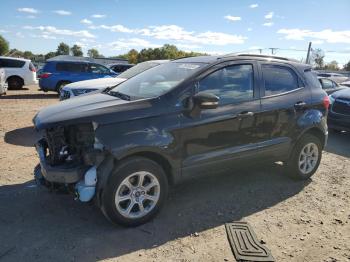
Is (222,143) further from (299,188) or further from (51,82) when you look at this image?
(51,82)

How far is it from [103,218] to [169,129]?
1.29m

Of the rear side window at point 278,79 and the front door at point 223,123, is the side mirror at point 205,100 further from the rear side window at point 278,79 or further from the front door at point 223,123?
the rear side window at point 278,79

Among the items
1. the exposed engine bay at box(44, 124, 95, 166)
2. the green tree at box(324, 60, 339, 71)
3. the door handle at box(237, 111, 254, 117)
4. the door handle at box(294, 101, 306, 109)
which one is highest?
the door handle at box(294, 101, 306, 109)

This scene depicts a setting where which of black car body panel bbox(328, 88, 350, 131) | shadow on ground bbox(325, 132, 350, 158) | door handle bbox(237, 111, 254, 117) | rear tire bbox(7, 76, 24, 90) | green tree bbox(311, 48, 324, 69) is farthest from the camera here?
green tree bbox(311, 48, 324, 69)

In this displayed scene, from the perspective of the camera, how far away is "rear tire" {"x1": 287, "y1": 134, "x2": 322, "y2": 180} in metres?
5.60

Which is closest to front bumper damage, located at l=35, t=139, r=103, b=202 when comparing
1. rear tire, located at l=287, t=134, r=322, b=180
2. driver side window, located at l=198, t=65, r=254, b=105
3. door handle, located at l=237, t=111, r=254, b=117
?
driver side window, located at l=198, t=65, r=254, b=105

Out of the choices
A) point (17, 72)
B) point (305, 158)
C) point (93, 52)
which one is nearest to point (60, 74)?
point (17, 72)

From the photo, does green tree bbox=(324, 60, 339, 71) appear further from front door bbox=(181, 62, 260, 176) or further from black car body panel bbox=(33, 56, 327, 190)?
front door bbox=(181, 62, 260, 176)

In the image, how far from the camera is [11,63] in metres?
18.7

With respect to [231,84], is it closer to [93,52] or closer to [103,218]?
[103,218]

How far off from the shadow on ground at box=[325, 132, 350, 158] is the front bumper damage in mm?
5860

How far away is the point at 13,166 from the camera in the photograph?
595 centimetres

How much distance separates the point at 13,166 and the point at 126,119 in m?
2.95

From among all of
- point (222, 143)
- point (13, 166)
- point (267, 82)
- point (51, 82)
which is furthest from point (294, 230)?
point (51, 82)
